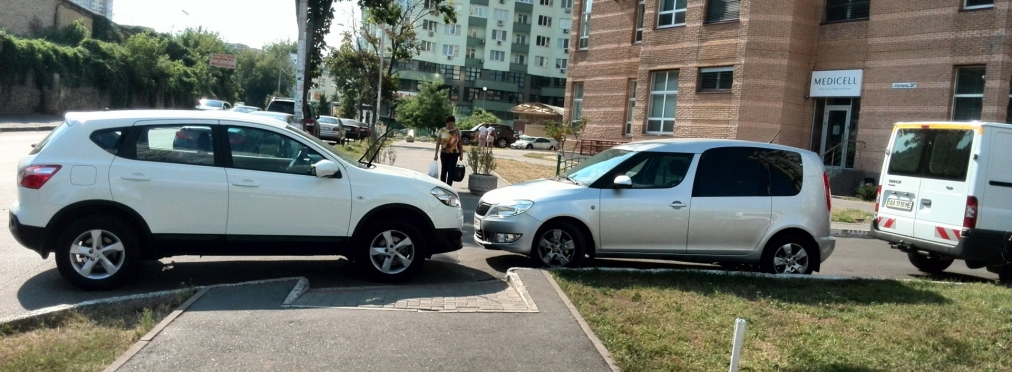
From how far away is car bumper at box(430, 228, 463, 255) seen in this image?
27.1 feet

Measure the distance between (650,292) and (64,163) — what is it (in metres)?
5.33

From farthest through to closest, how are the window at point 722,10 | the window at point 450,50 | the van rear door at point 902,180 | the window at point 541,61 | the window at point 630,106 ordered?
1. the window at point 541,61
2. the window at point 450,50
3. the window at point 630,106
4. the window at point 722,10
5. the van rear door at point 902,180

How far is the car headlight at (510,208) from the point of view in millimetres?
9000

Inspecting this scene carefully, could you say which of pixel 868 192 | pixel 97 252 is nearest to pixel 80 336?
pixel 97 252

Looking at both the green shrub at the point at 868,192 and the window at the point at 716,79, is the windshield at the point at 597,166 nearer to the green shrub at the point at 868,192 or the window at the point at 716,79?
the green shrub at the point at 868,192

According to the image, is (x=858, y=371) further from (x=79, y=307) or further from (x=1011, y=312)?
(x=79, y=307)

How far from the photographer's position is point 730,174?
368 inches

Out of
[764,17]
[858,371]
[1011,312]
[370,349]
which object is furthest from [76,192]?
[764,17]

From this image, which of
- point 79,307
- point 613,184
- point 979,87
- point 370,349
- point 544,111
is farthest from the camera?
point 544,111

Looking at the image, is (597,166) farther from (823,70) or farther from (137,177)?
(823,70)

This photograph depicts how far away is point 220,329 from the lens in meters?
5.84

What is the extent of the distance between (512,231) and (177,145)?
3.46 metres

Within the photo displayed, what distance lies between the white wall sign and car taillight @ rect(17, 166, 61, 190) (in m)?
22.8

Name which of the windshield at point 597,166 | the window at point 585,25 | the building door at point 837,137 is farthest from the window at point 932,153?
the window at point 585,25
